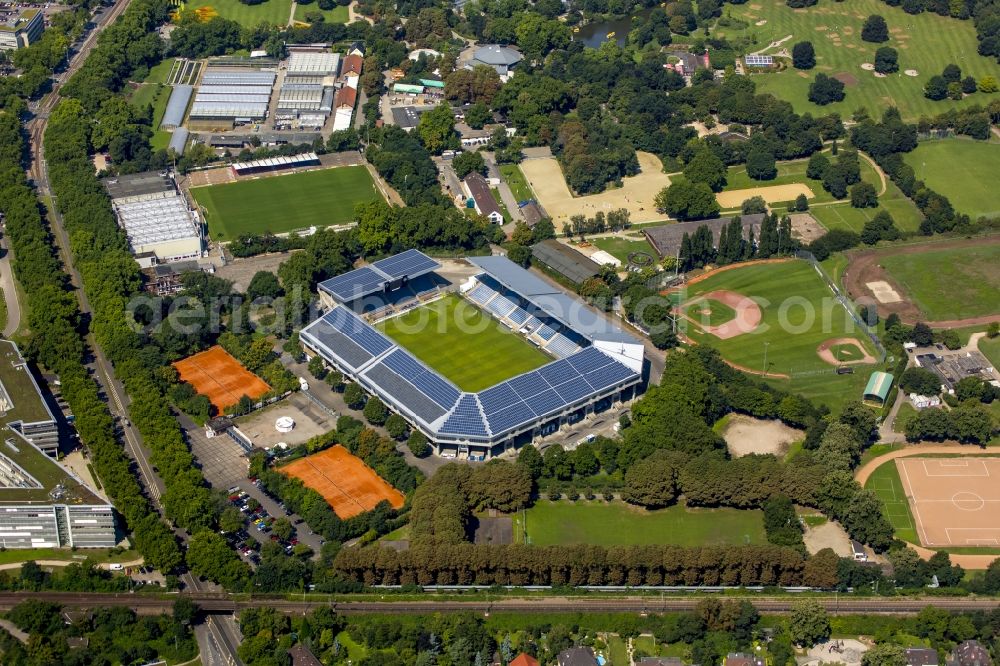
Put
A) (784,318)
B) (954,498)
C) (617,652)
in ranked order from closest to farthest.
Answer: (617,652)
(954,498)
(784,318)

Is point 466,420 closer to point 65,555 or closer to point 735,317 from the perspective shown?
point 65,555

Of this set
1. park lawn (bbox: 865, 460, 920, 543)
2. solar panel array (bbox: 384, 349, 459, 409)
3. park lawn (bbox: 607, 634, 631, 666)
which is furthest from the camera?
solar panel array (bbox: 384, 349, 459, 409)

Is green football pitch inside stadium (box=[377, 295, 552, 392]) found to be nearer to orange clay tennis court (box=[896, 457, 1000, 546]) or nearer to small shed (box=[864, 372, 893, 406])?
small shed (box=[864, 372, 893, 406])

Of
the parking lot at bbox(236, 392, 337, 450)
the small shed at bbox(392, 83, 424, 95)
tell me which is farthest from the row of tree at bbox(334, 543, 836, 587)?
the small shed at bbox(392, 83, 424, 95)

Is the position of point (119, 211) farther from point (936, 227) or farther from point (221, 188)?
point (936, 227)

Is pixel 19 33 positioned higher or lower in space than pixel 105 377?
lower

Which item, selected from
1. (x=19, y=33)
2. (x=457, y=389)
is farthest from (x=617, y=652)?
(x=19, y=33)

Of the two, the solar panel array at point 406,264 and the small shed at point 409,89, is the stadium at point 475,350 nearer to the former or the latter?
the solar panel array at point 406,264

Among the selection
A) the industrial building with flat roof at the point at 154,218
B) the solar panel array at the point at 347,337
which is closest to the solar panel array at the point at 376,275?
the solar panel array at the point at 347,337
